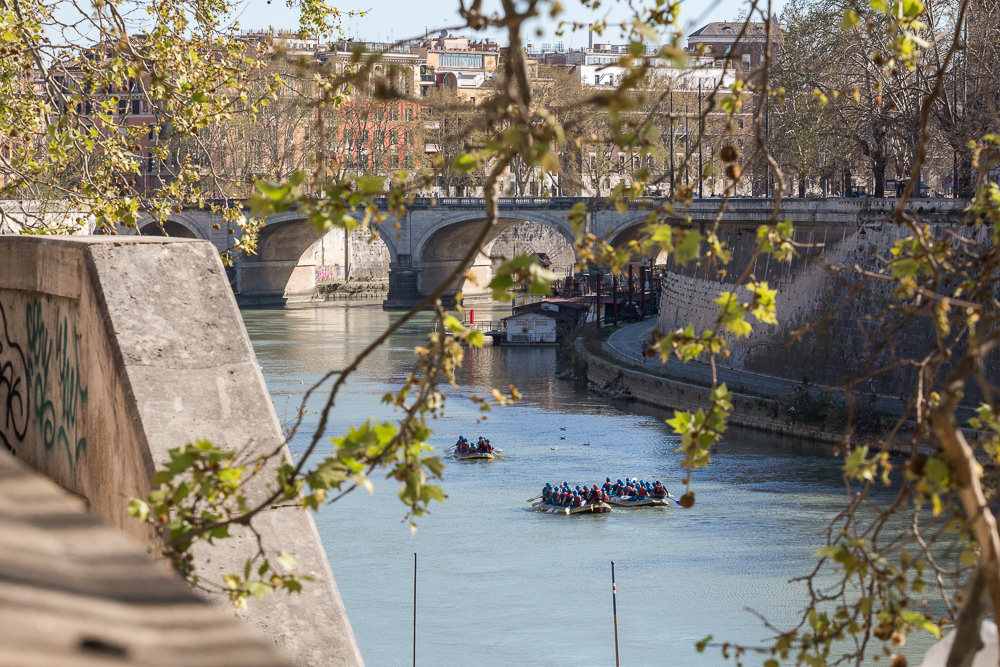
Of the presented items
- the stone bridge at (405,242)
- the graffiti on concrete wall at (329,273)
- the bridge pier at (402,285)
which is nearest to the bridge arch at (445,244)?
the stone bridge at (405,242)

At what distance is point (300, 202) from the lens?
7.34 ft

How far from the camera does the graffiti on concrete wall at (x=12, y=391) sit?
3.68m

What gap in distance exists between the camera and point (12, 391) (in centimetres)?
376

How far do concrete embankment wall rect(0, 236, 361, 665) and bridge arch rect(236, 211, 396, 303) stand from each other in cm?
4223

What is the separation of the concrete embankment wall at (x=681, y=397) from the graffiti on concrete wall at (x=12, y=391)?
1645cm

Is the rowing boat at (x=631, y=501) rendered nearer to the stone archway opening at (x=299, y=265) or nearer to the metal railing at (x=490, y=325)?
the metal railing at (x=490, y=325)

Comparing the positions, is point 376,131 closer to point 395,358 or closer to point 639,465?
point 395,358

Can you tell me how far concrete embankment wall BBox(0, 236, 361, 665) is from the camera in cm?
270

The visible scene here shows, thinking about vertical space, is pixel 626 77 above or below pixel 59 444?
above

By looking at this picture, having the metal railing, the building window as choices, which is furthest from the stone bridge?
the building window

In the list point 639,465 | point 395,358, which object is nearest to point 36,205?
point 639,465

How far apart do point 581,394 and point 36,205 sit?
20.4 meters

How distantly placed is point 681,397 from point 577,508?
7.24 meters

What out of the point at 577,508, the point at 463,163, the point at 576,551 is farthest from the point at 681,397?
the point at 463,163
